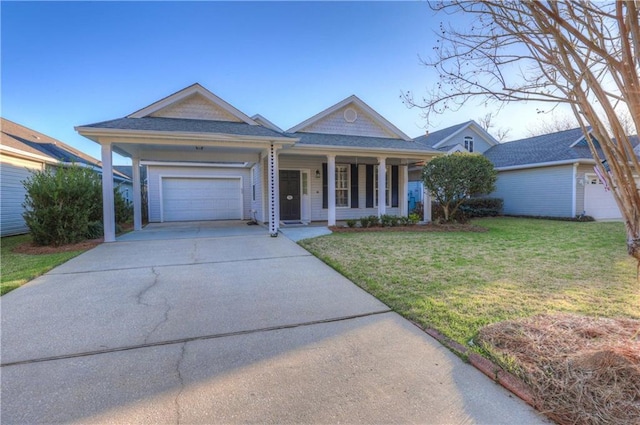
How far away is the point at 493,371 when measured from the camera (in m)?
2.41

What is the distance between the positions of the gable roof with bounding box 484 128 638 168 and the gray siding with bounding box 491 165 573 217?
467mm

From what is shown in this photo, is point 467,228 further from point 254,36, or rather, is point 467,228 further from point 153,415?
point 153,415

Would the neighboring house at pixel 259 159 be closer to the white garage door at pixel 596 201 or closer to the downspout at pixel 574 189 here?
the downspout at pixel 574 189

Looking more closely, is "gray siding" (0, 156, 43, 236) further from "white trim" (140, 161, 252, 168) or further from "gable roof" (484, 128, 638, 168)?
"gable roof" (484, 128, 638, 168)

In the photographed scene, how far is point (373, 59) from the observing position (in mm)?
5840

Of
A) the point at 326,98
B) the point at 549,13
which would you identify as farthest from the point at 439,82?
the point at 326,98

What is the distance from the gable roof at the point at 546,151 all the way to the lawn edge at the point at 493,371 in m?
14.9

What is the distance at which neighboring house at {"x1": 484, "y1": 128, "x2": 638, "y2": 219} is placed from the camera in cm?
1405

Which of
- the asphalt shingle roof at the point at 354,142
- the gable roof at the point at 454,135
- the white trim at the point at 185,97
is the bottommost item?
the asphalt shingle roof at the point at 354,142

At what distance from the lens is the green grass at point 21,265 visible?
16.0 feet

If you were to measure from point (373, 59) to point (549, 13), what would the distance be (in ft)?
13.4

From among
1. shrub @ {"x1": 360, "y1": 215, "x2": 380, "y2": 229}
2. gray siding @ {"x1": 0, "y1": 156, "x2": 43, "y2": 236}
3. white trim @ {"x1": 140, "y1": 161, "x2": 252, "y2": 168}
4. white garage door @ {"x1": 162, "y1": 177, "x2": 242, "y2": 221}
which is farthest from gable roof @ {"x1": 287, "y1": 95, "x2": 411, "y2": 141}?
gray siding @ {"x1": 0, "y1": 156, "x2": 43, "y2": 236}

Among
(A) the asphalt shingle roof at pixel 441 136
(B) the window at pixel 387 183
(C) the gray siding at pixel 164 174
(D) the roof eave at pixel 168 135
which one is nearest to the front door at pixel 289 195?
(D) the roof eave at pixel 168 135

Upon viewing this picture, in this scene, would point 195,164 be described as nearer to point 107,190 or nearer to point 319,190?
point 319,190
